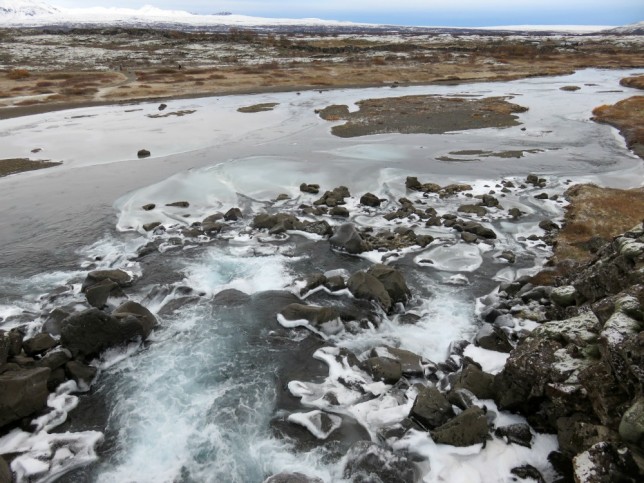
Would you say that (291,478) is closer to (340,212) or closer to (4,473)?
(4,473)

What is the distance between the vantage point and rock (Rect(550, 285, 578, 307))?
13552 millimetres

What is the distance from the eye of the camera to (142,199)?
2578 centimetres

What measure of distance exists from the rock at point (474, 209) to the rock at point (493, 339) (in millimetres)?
10910

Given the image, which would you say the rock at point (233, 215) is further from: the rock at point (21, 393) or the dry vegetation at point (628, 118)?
the dry vegetation at point (628, 118)

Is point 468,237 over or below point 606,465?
below

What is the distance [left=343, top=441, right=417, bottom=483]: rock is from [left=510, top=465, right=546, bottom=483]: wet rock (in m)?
2.08

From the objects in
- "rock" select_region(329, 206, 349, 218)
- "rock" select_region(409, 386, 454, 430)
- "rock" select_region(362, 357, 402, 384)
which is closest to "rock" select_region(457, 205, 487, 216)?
"rock" select_region(329, 206, 349, 218)

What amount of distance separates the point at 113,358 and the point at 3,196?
18777 millimetres

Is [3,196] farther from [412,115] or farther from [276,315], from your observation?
[412,115]

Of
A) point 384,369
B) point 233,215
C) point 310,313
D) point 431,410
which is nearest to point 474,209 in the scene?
point 233,215

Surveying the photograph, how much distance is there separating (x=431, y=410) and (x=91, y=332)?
31.7ft

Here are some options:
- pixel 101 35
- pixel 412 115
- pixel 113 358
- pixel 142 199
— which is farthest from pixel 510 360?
pixel 101 35

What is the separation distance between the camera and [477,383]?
11273mm

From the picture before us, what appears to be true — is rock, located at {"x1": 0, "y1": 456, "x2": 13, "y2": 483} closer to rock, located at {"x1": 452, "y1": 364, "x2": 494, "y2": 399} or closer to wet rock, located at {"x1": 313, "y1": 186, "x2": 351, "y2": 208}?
rock, located at {"x1": 452, "y1": 364, "x2": 494, "y2": 399}
